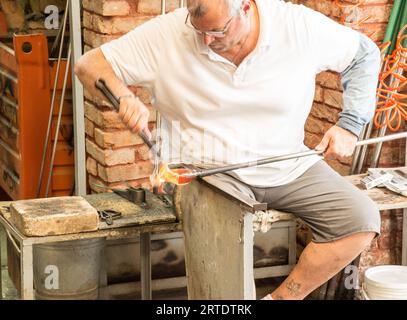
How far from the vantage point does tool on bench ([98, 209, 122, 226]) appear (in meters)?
3.48

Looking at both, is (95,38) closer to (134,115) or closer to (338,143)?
(134,115)

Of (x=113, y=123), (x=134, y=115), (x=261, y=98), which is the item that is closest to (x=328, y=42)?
(x=261, y=98)

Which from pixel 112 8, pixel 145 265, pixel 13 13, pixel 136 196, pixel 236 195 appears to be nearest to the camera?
pixel 236 195

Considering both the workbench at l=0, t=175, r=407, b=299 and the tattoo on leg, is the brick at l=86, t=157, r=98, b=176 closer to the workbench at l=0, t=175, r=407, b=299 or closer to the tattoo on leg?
the workbench at l=0, t=175, r=407, b=299

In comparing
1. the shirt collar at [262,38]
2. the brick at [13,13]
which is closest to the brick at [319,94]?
the shirt collar at [262,38]

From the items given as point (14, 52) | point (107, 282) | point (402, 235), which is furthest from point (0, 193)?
point (402, 235)

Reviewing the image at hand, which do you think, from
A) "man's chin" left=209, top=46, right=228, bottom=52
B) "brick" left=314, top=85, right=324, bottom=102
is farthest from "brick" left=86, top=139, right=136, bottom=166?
"man's chin" left=209, top=46, right=228, bottom=52

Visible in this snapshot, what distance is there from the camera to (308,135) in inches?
177

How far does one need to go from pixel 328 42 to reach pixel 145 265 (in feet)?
3.74

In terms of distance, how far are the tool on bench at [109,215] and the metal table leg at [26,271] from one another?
0.29m

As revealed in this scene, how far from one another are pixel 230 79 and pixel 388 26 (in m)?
0.99

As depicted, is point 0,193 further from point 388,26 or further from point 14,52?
point 388,26

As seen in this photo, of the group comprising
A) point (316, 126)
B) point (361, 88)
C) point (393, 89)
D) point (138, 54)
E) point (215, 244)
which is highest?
point (138, 54)

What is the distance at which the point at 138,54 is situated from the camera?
11.5 feet
